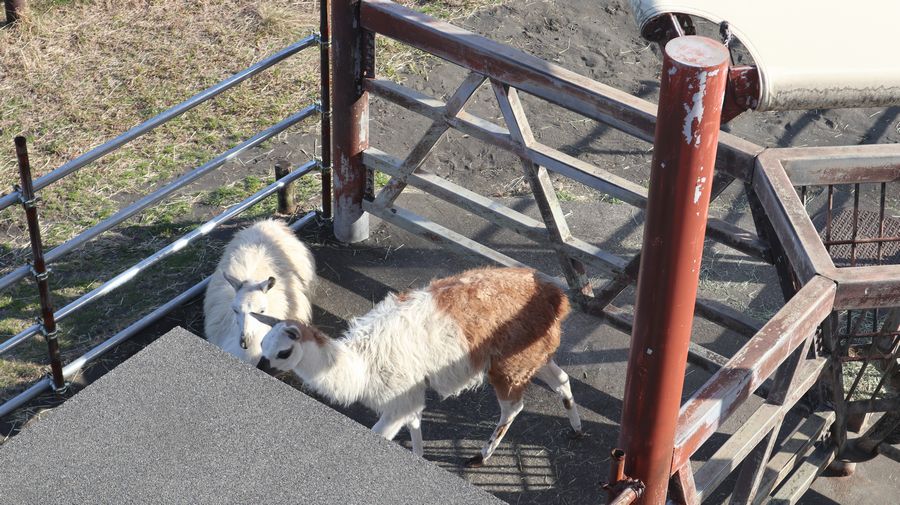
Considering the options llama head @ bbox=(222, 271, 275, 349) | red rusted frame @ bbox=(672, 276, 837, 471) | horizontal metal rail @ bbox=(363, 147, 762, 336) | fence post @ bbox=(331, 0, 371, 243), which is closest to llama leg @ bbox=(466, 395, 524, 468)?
horizontal metal rail @ bbox=(363, 147, 762, 336)

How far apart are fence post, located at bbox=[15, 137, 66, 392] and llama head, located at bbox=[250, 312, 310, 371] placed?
1215 mm

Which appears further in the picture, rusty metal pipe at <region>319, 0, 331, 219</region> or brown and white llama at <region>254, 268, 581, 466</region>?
rusty metal pipe at <region>319, 0, 331, 219</region>

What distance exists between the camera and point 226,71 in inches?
332

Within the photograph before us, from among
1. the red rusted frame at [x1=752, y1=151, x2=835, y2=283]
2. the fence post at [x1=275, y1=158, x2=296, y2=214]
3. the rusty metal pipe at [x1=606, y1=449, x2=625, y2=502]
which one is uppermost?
the red rusted frame at [x1=752, y1=151, x2=835, y2=283]

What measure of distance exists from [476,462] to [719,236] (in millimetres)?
1636

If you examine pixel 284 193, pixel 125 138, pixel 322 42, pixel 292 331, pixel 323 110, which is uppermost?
pixel 322 42

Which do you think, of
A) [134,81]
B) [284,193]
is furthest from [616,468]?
[134,81]

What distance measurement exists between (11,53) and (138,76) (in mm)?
1170

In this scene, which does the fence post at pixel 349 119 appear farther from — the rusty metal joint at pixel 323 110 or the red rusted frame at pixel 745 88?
the red rusted frame at pixel 745 88

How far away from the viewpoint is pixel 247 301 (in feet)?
17.3

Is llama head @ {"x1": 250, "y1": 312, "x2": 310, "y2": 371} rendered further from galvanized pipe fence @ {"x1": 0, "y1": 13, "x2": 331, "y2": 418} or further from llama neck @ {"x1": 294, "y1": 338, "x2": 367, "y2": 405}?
galvanized pipe fence @ {"x1": 0, "y1": 13, "x2": 331, "y2": 418}

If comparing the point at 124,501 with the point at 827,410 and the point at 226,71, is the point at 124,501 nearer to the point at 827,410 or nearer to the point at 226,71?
the point at 827,410

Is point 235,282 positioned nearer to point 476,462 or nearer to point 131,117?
point 476,462

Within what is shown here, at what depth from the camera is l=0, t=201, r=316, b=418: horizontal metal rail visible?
5219 mm
